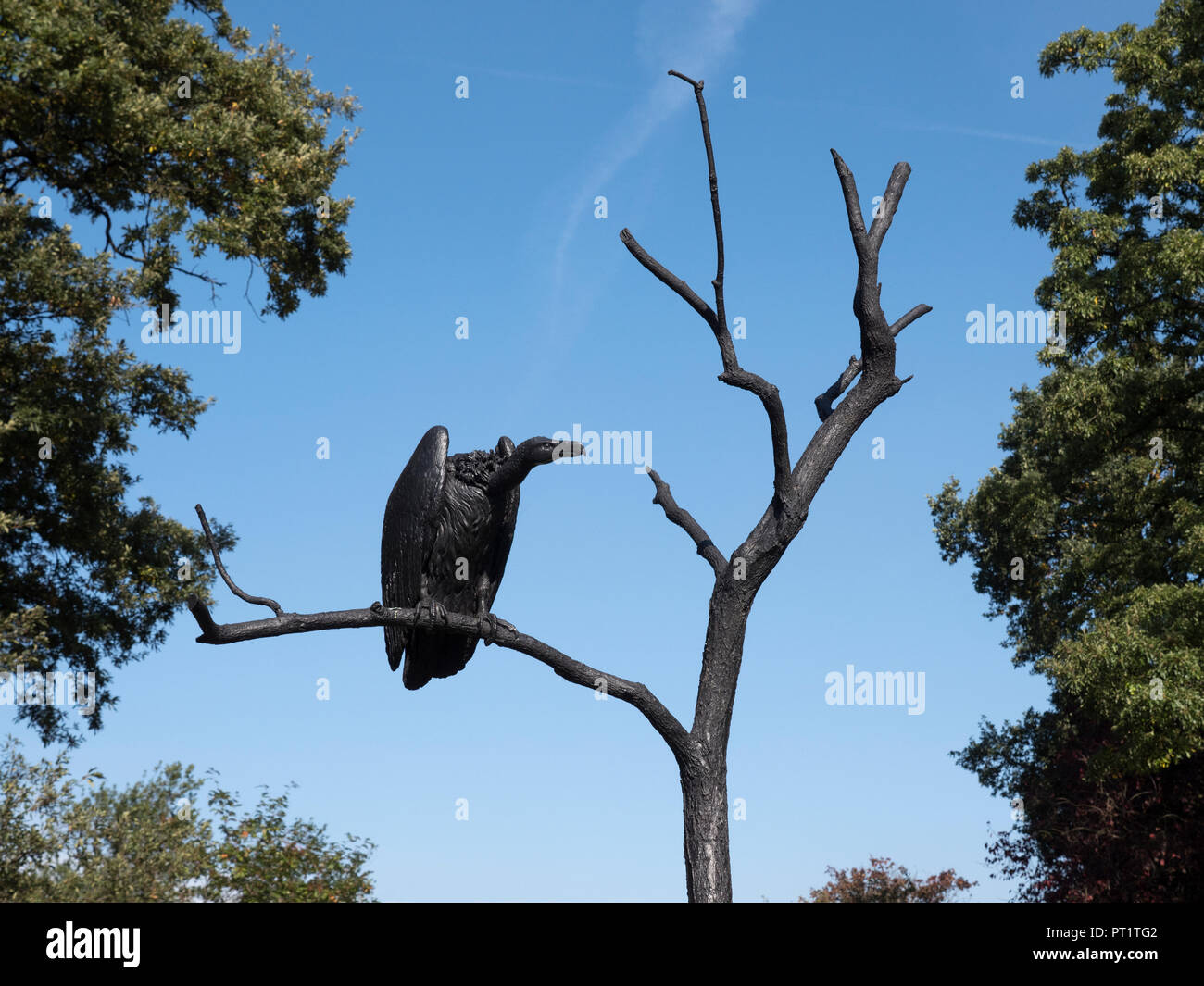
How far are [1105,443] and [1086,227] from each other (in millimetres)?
2704

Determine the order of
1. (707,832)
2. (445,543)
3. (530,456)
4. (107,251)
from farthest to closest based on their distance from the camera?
(107,251)
(445,543)
(530,456)
(707,832)

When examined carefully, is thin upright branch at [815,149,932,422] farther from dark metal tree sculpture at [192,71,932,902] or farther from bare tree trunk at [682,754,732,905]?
bare tree trunk at [682,754,732,905]

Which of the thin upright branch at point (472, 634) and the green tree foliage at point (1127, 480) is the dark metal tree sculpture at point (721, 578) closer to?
the thin upright branch at point (472, 634)

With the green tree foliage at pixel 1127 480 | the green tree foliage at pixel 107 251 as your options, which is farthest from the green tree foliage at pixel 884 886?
the green tree foliage at pixel 107 251

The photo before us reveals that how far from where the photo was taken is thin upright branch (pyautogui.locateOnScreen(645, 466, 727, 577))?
18.6 ft

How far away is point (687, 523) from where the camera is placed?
6.10 metres

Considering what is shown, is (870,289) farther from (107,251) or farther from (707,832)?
(107,251)

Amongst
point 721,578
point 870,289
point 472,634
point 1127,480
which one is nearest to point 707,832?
point 721,578

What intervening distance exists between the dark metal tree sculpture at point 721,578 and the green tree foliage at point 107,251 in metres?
7.47

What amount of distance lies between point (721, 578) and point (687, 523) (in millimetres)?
683
